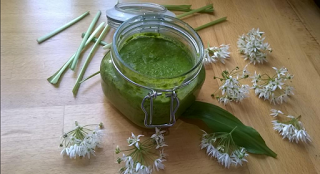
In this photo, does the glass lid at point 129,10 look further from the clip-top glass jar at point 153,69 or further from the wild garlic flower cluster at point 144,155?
the wild garlic flower cluster at point 144,155

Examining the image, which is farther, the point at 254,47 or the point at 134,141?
the point at 254,47

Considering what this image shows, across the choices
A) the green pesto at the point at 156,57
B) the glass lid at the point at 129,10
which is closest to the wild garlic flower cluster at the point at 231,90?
the green pesto at the point at 156,57

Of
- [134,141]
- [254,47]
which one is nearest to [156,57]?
[134,141]

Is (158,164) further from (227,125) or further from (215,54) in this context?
(215,54)

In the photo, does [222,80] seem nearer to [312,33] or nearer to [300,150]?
[300,150]

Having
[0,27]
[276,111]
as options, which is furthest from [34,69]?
[276,111]

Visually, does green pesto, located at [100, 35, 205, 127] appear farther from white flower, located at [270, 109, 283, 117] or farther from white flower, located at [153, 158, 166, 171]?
white flower, located at [270, 109, 283, 117]
